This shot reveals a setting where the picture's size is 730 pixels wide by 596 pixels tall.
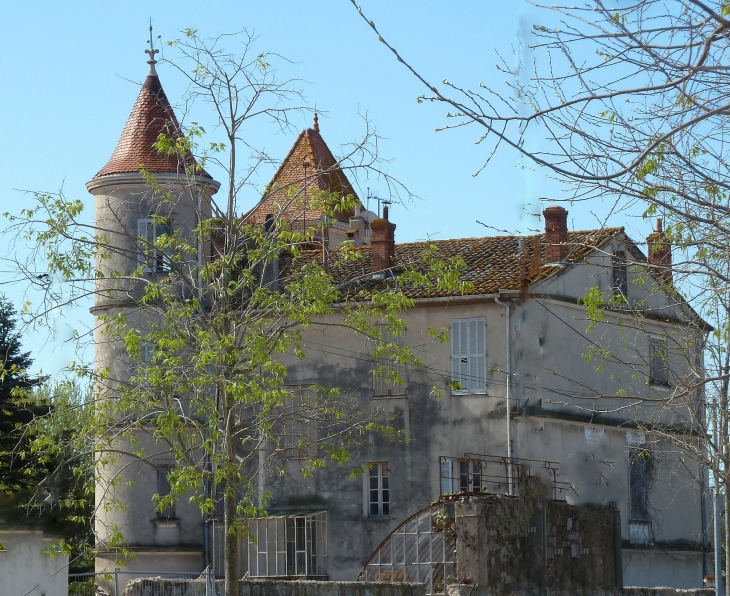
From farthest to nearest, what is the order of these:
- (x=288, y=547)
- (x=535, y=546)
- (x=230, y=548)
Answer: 1. (x=288, y=547)
2. (x=535, y=546)
3. (x=230, y=548)

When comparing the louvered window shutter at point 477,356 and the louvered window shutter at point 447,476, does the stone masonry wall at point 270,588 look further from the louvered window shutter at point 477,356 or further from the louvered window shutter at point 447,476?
the louvered window shutter at point 477,356

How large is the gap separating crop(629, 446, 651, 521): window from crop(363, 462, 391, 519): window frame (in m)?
6.30

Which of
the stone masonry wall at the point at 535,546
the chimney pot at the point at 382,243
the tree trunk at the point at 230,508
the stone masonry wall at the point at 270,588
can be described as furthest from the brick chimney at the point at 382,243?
the tree trunk at the point at 230,508

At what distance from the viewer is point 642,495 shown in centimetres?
3231

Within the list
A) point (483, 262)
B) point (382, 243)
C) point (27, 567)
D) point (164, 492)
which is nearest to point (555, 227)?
point (483, 262)

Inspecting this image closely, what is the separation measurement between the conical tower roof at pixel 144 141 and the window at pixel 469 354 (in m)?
6.78

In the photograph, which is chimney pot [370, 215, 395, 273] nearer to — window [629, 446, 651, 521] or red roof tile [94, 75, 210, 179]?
red roof tile [94, 75, 210, 179]

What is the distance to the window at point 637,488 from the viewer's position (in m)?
31.9

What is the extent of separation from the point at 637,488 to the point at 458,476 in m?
5.93

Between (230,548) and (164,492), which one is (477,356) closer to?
(164,492)

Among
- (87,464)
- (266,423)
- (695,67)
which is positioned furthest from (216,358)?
(695,67)

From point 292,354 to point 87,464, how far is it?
12.5 meters

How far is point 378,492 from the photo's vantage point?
1172 inches

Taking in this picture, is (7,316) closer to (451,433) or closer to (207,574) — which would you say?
(451,433)
